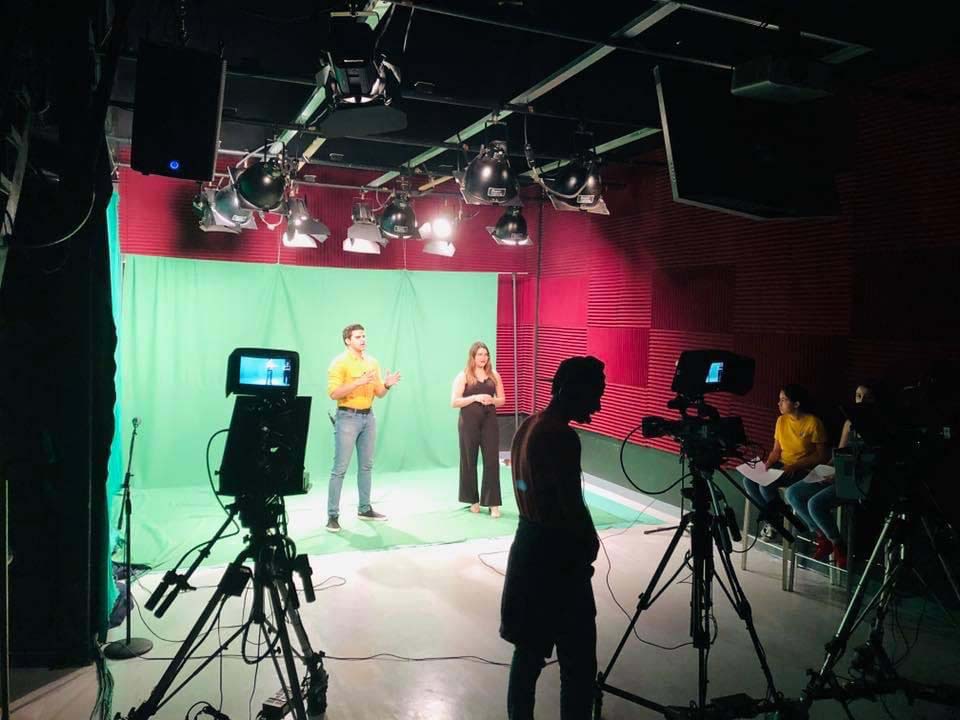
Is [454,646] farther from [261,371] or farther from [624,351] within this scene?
[624,351]

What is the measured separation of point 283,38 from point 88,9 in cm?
141

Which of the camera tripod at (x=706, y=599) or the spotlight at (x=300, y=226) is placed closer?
the camera tripod at (x=706, y=599)

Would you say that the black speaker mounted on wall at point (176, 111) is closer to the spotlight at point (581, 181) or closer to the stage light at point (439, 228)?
the spotlight at point (581, 181)

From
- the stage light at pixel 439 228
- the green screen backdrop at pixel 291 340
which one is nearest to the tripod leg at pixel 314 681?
the green screen backdrop at pixel 291 340

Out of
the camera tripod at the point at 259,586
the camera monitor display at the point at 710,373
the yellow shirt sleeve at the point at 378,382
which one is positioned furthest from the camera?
the yellow shirt sleeve at the point at 378,382

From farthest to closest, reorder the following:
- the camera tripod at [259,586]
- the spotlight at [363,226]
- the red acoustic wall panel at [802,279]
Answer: the spotlight at [363,226], the red acoustic wall panel at [802,279], the camera tripod at [259,586]

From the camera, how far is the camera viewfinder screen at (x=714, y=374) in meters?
2.72

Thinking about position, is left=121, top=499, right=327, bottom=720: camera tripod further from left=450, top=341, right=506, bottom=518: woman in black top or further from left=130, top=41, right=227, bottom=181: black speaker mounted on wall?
left=450, top=341, right=506, bottom=518: woman in black top

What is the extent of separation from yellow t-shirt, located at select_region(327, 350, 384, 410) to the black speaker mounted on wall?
259cm

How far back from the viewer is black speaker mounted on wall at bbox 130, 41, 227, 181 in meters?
2.78

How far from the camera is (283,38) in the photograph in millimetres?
3996

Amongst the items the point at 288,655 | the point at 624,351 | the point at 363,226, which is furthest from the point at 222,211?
the point at 288,655

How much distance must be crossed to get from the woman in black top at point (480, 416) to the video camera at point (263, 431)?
3.12 m

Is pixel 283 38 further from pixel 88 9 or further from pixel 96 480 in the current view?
pixel 96 480
